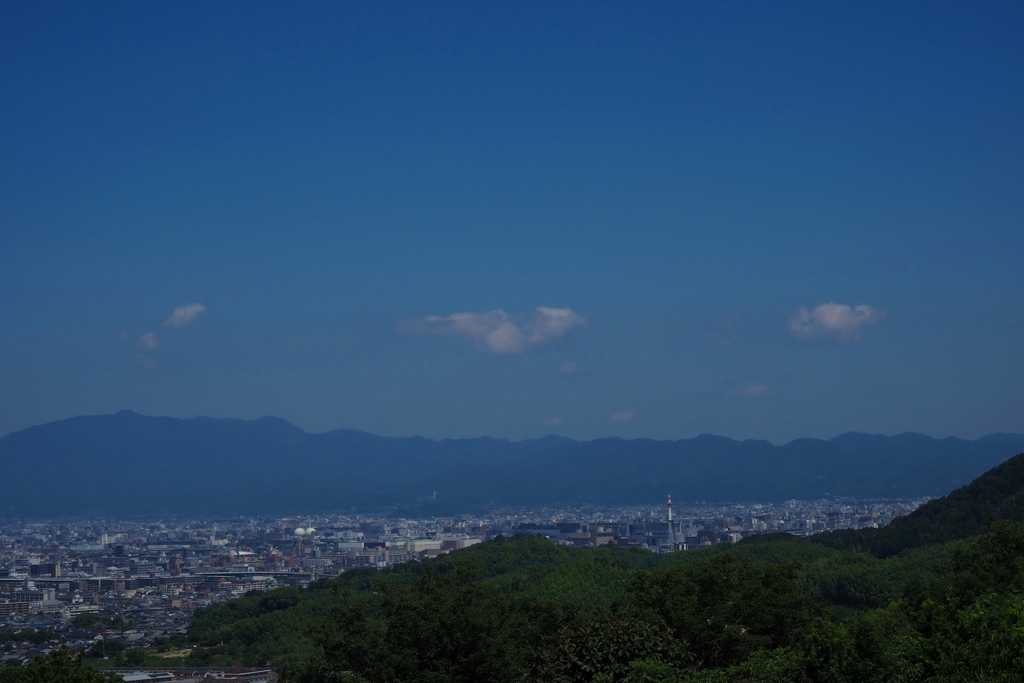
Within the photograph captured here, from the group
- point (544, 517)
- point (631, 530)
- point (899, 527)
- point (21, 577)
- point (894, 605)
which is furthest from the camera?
point (544, 517)

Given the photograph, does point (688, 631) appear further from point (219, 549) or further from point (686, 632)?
point (219, 549)

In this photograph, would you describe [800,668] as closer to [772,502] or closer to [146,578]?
[146,578]

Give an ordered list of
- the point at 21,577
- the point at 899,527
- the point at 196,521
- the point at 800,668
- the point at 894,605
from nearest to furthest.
Answer: 1. the point at 800,668
2. the point at 894,605
3. the point at 899,527
4. the point at 21,577
5. the point at 196,521

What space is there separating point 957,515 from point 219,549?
8060 cm

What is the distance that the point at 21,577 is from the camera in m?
80.3

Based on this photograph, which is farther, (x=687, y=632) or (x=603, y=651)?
(x=687, y=632)

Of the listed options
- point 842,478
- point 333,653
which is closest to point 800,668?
point 333,653

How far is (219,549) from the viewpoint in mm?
113875

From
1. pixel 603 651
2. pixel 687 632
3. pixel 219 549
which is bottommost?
pixel 219 549

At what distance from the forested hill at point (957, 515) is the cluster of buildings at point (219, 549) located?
2575cm

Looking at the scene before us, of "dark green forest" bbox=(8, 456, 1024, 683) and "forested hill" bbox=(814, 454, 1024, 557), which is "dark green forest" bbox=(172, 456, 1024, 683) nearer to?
"dark green forest" bbox=(8, 456, 1024, 683)

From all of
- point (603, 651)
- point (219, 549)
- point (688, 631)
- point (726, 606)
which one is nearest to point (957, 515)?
point (726, 606)

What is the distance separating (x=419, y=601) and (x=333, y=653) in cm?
168

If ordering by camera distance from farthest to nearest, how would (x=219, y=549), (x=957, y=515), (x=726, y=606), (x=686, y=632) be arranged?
1. (x=219, y=549)
2. (x=957, y=515)
3. (x=726, y=606)
4. (x=686, y=632)
